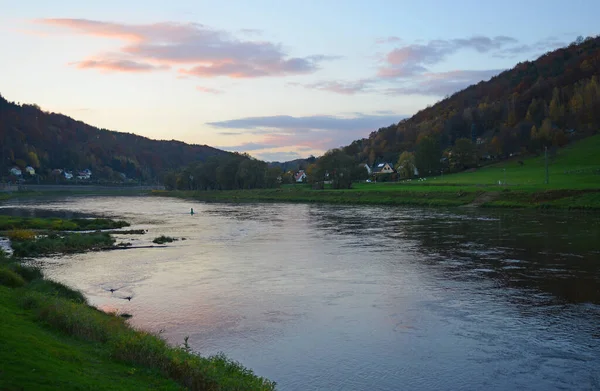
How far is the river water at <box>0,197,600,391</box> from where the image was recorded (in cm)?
1564

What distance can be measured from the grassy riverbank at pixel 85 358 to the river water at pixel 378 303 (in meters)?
3.17

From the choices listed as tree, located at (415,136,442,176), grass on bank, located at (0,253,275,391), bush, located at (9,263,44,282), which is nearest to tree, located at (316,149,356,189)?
tree, located at (415,136,442,176)

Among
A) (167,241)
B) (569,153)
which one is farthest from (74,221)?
(569,153)

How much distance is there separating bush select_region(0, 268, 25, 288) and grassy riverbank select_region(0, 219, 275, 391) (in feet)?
14.9

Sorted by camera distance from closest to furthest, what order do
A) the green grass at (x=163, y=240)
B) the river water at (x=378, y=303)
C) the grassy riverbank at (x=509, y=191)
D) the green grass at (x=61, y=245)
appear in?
1. the river water at (x=378, y=303)
2. the green grass at (x=61, y=245)
3. the green grass at (x=163, y=240)
4. the grassy riverbank at (x=509, y=191)

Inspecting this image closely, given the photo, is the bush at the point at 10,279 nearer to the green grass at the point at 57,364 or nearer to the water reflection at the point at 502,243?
the green grass at the point at 57,364

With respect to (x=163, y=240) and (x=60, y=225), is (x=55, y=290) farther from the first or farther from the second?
(x=60, y=225)

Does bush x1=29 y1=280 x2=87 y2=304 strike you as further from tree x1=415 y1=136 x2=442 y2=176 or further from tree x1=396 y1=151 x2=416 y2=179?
tree x1=396 y1=151 x2=416 y2=179

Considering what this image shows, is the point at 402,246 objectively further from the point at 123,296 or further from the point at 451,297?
the point at 123,296

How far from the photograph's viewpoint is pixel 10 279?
21.7 m

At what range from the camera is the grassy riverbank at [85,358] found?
9781 mm

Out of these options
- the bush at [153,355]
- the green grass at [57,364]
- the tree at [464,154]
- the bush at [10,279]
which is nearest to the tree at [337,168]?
the tree at [464,154]

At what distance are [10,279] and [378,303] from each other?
50.9ft

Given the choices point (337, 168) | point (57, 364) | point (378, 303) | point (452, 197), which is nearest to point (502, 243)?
point (378, 303)
